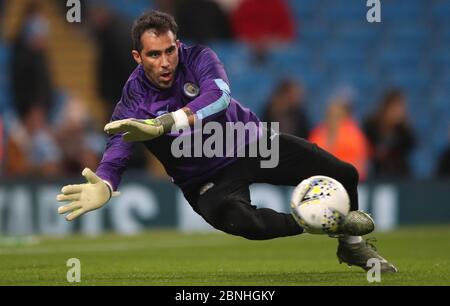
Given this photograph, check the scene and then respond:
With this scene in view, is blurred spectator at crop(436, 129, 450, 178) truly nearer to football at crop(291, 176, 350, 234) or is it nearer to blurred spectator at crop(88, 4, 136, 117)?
blurred spectator at crop(88, 4, 136, 117)

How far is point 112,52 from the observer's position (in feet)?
53.4

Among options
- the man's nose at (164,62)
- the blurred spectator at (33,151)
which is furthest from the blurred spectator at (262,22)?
the man's nose at (164,62)

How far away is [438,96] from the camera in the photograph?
19.4 metres

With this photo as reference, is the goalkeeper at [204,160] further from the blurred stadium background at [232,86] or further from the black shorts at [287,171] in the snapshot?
the blurred stadium background at [232,86]

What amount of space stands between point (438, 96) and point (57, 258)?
10699mm

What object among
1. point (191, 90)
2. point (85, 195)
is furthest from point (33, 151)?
point (85, 195)

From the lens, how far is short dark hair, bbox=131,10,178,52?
7.90 m

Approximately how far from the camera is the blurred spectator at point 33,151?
51.2 feet

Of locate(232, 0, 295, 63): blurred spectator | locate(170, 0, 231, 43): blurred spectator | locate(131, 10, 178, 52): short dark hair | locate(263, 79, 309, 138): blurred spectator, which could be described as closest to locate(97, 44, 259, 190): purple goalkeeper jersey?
locate(131, 10, 178, 52): short dark hair

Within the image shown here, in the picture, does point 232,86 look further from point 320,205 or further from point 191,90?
point 320,205

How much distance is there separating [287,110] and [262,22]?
3327 millimetres

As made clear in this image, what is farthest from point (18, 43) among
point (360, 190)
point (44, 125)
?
point (360, 190)

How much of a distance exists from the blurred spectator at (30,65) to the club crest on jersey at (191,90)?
8.42 metres

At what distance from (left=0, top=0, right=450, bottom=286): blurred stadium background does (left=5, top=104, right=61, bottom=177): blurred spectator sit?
2 cm
